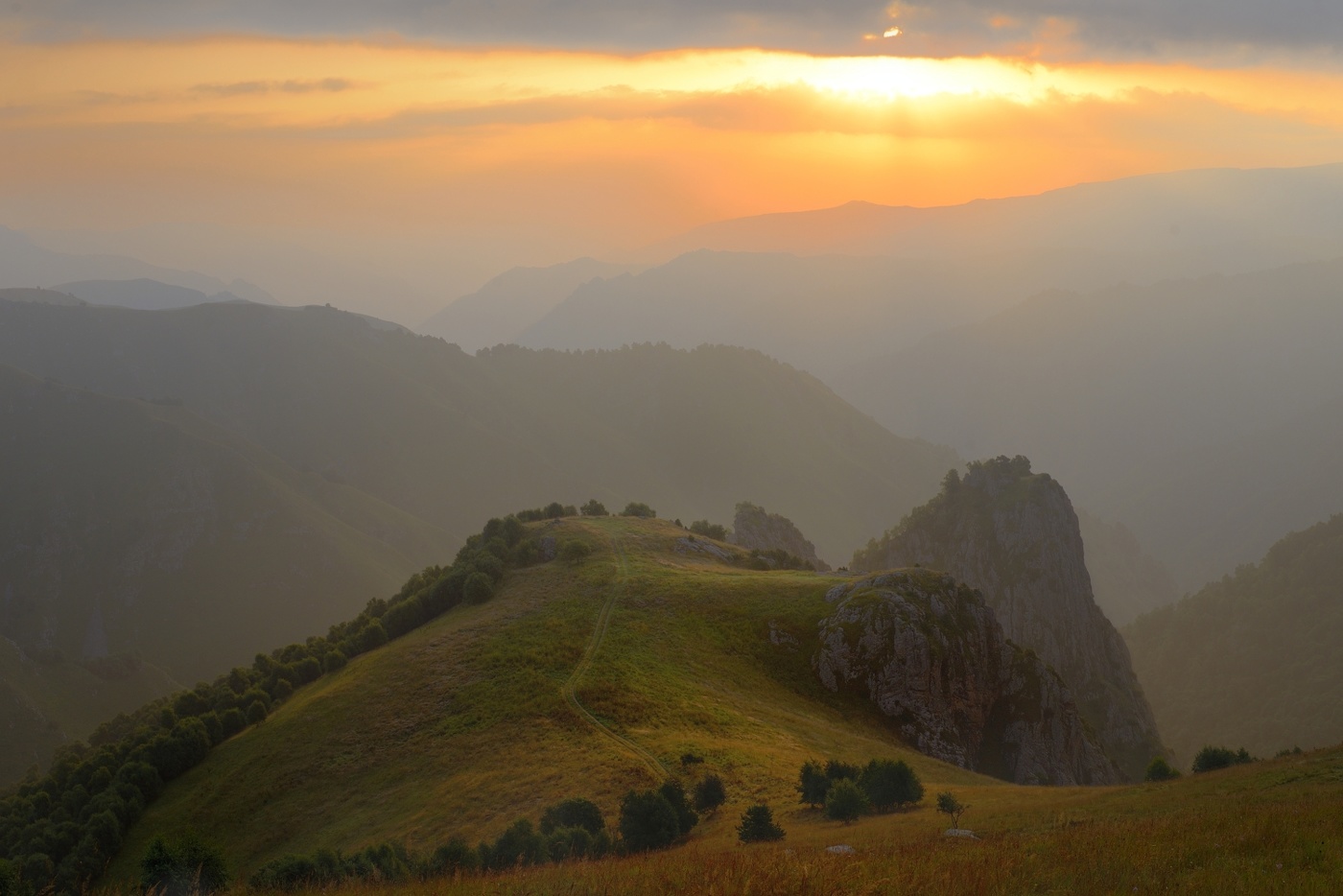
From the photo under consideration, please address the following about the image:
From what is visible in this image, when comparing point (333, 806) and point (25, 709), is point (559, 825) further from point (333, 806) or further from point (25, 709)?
point (25, 709)

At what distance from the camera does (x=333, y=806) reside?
50906mm

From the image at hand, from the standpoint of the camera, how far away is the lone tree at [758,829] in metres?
31.9

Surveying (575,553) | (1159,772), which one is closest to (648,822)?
(1159,772)

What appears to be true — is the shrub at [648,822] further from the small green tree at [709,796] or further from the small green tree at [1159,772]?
the small green tree at [1159,772]

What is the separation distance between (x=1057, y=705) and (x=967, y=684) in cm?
1898

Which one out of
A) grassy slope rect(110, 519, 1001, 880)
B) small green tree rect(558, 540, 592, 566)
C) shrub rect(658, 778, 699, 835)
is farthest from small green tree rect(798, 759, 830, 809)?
small green tree rect(558, 540, 592, 566)

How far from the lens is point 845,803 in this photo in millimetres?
35250

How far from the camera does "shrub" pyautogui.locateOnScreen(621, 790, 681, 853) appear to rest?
33.6 metres

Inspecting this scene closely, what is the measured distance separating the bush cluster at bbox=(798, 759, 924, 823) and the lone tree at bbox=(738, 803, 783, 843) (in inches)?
146

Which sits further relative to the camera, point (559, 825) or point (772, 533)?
point (772, 533)

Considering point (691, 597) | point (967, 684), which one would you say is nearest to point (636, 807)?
point (691, 597)

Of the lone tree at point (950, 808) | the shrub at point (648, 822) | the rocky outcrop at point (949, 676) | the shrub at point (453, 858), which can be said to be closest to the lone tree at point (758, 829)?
the shrub at point (648, 822)

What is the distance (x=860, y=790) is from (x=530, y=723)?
24088mm

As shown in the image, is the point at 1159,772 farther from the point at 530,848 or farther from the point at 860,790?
the point at 530,848
